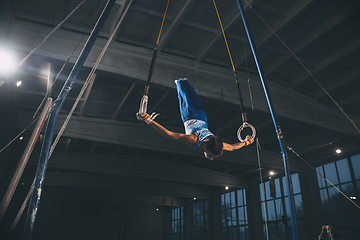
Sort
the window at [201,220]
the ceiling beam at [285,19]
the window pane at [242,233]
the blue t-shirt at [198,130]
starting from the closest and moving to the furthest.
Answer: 1. the blue t-shirt at [198,130]
2. the ceiling beam at [285,19]
3. the window pane at [242,233]
4. the window at [201,220]

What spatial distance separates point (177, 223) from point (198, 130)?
25275 millimetres

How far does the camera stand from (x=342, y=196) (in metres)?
13.0

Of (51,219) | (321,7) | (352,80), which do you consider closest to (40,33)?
(321,7)

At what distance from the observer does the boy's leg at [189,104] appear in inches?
213

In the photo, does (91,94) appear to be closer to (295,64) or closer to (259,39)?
(259,39)

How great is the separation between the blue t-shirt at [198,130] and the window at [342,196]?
35.8 feet

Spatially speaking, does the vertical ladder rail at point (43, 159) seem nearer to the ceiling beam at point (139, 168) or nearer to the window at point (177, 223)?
the ceiling beam at point (139, 168)

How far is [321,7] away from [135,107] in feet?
24.6

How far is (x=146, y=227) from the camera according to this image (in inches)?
1083

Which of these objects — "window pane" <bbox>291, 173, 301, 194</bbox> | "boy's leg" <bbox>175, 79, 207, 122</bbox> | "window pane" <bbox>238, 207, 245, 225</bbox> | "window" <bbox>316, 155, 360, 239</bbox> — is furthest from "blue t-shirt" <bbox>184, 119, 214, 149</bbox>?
"window pane" <bbox>238, 207, 245, 225</bbox>

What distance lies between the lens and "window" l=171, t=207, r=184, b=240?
87.2 feet

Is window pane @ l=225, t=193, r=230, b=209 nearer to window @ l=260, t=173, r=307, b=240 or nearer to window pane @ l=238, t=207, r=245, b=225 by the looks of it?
window pane @ l=238, t=207, r=245, b=225

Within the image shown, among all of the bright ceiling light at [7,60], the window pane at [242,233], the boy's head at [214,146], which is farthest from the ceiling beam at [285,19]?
the window pane at [242,233]

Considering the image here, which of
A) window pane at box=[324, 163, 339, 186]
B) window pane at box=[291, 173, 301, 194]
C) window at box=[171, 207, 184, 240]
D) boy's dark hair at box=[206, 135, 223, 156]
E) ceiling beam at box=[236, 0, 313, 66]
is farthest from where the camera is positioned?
window at box=[171, 207, 184, 240]
